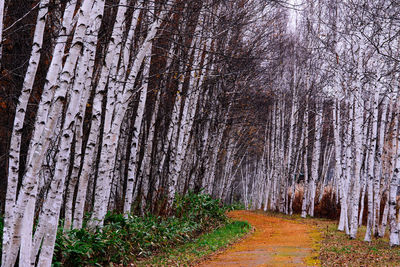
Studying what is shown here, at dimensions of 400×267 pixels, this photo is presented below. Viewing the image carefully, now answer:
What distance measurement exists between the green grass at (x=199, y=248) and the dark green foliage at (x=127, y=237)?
0.33 meters

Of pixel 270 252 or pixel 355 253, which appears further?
pixel 270 252

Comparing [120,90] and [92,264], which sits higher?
[120,90]

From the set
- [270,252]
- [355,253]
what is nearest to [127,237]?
[270,252]

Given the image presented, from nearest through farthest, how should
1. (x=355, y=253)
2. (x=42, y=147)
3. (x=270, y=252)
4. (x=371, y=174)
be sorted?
(x=42, y=147)
(x=355, y=253)
(x=270, y=252)
(x=371, y=174)

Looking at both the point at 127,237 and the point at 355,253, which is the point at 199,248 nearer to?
the point at 127,237

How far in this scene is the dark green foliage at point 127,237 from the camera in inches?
263

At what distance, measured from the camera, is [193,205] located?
14.1 metres

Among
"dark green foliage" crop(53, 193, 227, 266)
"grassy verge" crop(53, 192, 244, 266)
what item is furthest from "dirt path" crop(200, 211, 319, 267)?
"dark green foliage" crop(53, 193, 227, 266)

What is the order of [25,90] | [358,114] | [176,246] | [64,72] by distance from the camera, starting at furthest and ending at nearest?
[358,114] → [176,246] → [25,90] → [64,72]

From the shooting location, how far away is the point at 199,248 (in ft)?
33.4

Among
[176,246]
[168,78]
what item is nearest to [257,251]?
[176,246]

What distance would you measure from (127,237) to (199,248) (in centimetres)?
234

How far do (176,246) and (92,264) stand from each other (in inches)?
148

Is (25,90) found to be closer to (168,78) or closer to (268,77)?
(168,78)
